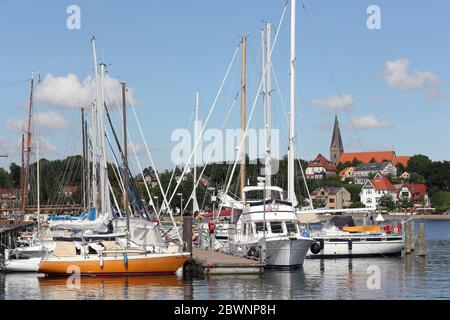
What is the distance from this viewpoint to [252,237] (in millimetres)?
49531

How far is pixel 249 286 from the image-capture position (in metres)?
39.8

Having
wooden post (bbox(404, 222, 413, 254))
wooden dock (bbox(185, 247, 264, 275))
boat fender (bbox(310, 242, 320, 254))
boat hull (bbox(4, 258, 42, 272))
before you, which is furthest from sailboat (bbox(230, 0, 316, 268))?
wooden post (bbox(404, 222, 413, 254))

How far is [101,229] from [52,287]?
43.8 ft

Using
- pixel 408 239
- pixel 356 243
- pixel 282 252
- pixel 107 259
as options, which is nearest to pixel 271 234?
pixel 282 252

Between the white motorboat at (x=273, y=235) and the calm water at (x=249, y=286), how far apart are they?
104 centimetres

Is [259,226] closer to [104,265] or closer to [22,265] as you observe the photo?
[104,265]

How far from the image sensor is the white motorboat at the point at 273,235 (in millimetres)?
47188

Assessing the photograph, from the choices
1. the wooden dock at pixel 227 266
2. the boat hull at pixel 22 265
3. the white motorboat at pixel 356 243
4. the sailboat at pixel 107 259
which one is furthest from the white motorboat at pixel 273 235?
the boat hull at pixel 22 265

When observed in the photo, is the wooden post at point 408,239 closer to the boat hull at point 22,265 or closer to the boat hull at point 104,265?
the boat hull at point 104,265

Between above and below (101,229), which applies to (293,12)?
above

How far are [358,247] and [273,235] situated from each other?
14322mm

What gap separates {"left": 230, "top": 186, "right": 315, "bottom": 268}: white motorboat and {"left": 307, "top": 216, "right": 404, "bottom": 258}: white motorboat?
9.51 metres
